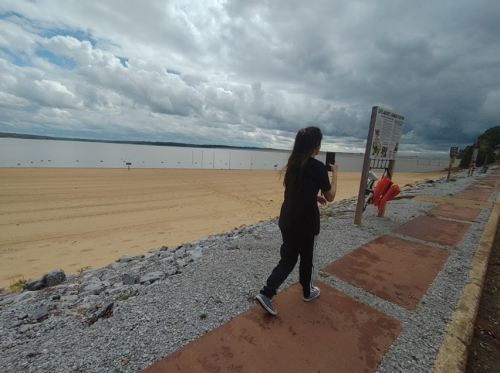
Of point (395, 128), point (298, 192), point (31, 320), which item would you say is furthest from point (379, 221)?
point (31, 320)

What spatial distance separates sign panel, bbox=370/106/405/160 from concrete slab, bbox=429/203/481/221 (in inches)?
86.3

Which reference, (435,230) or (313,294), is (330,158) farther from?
(435,230)

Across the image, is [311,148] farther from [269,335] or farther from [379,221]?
[379,221]

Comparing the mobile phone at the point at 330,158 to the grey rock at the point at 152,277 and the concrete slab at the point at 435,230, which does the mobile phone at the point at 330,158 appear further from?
the concrete slab at the point at 435,230

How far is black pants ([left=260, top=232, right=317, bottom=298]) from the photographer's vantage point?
2.27 meters

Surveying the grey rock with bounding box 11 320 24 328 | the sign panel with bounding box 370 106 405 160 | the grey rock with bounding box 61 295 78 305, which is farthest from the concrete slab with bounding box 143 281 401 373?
the sign panel with bounding box 370 106 405 160

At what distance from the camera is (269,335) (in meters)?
2.01

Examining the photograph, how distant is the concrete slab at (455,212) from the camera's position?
5848 millimetres

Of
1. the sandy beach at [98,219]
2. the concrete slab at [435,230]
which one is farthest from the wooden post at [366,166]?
the sandy beach at [98,219]

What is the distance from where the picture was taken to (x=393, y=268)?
3219 millimetres

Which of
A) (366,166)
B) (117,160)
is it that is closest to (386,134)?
(366,166)

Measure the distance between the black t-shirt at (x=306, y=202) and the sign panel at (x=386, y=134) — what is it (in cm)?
324

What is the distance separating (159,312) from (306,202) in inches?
66.4

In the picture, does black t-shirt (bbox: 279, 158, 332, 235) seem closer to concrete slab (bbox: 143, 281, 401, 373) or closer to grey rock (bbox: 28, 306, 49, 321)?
concrete slab (bbox: 143, 281, 401, 373)
